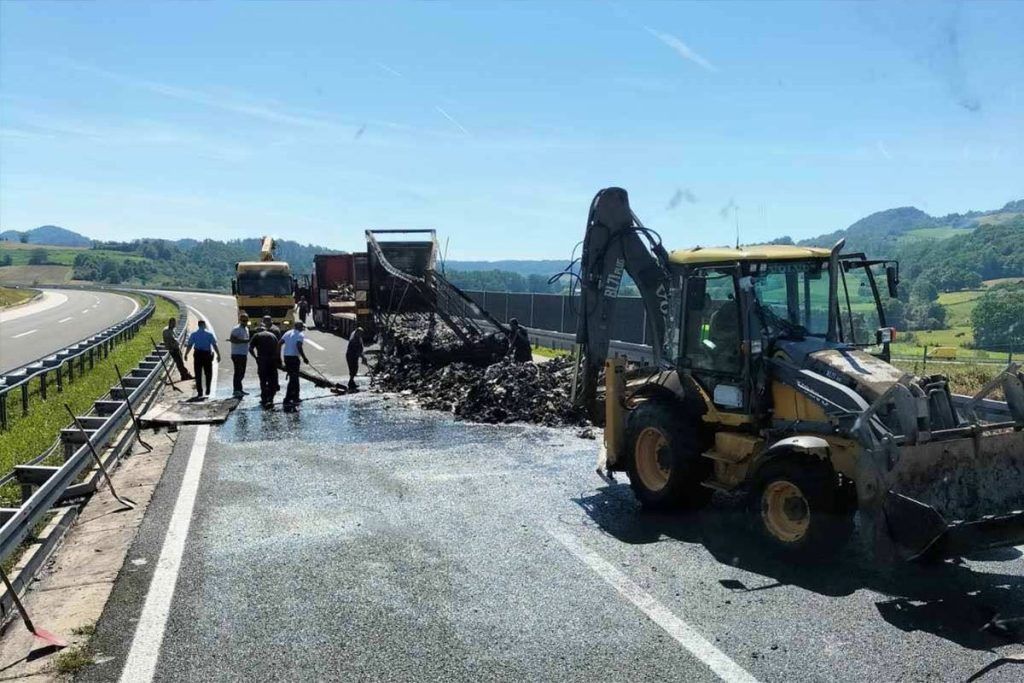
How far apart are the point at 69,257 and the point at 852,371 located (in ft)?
597

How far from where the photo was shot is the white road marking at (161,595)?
17.2 feet

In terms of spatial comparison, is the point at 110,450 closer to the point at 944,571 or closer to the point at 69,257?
the point at 944,571

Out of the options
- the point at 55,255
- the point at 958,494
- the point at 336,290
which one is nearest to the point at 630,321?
the point at 958,494

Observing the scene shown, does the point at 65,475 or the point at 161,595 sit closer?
the point at 161,595

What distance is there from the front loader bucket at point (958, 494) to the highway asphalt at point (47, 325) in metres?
23.2

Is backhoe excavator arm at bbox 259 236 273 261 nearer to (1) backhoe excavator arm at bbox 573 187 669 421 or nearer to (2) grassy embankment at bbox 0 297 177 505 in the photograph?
(2) grassy embankment at bbox 0 297 177 505

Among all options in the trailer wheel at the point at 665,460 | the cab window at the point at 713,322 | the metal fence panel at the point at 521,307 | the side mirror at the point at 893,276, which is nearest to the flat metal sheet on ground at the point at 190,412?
the trailer wheel at the point at 665,460

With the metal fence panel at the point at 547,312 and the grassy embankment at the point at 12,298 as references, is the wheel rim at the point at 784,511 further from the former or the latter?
the grassy embankment at the point at 12,298

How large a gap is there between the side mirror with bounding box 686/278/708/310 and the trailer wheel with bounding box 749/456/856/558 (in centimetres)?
181

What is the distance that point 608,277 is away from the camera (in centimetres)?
1046

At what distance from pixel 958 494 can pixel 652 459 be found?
3068 mm

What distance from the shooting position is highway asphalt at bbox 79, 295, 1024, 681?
17.3 feet

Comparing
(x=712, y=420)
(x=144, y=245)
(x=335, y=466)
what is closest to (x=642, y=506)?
(x=712, y=420)

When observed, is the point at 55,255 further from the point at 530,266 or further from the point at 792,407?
the point at 792,407
